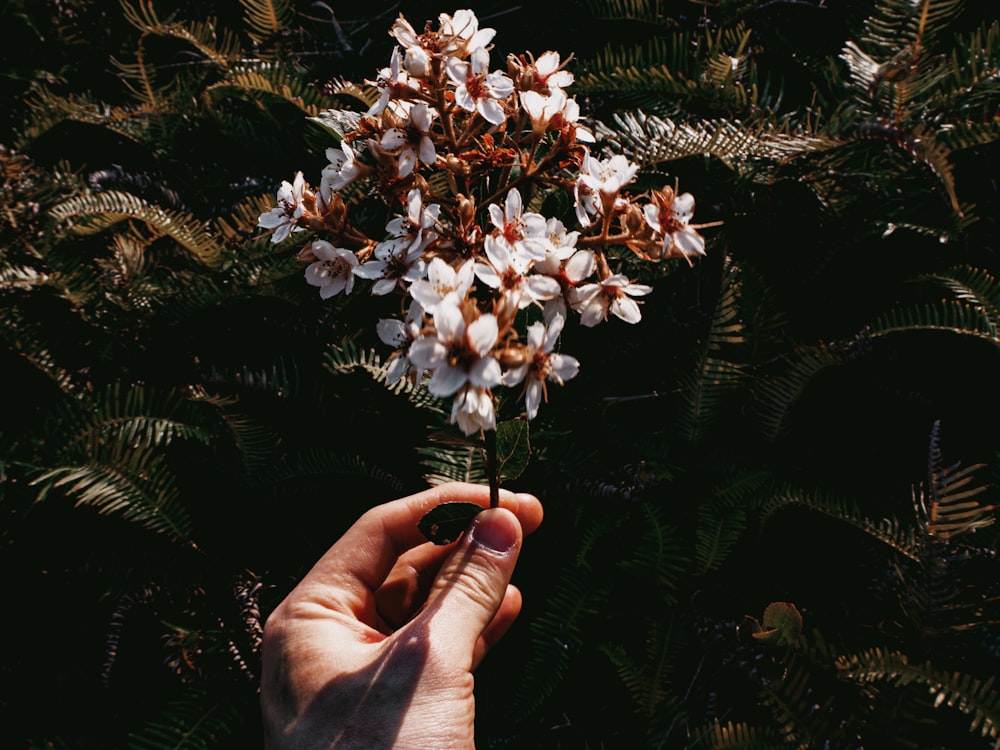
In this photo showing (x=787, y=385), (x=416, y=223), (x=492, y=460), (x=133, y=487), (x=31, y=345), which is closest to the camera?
(x=416, y=223)

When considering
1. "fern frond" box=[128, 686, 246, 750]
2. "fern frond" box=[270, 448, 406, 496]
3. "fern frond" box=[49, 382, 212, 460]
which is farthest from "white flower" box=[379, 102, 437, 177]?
"fern frond" box=[128, 686, 246, 750]

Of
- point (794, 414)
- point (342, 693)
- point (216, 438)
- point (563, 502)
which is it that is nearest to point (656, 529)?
point (563, 502)

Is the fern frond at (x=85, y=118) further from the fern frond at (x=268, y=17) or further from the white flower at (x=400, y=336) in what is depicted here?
the white flower at (x=400, y=336)

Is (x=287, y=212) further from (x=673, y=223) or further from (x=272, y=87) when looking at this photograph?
(x=272, y=87)

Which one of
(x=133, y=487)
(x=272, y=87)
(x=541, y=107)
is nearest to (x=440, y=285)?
(x=541, y=107)

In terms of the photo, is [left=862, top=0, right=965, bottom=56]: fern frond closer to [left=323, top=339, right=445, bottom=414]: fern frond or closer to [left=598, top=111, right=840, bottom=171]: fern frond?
[left=598, top=111, right=840, bottom=171]: fern frond
